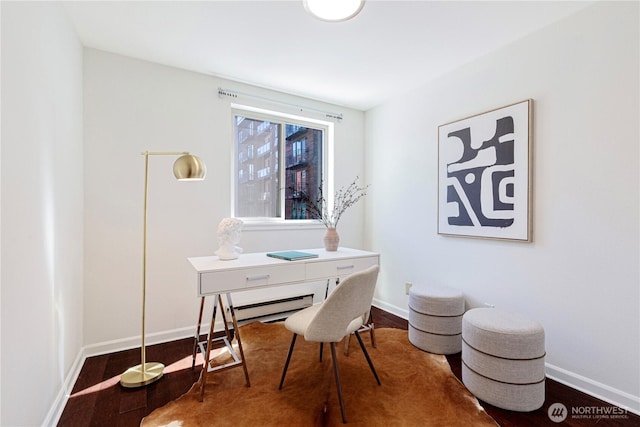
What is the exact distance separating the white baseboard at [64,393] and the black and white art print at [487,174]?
2916 mm

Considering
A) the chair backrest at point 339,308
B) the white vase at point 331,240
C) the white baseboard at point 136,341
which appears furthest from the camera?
the white vase at point 331,240

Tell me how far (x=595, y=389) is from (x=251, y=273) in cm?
222

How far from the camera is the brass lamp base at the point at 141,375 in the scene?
192 centimetres

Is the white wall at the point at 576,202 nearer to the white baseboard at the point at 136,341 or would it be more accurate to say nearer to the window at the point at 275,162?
the window at the point at 275,162

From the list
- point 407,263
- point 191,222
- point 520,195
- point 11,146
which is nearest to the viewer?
point 11,146

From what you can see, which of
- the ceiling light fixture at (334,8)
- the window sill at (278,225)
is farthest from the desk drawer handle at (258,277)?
the ceiling light fixture at (334,8)

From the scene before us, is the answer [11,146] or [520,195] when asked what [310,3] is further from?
[520,195]

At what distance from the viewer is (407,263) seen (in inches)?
125

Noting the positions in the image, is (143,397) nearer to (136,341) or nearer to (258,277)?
(136,341)

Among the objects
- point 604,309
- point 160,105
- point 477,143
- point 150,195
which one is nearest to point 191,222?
point 150,195

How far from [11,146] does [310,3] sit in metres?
1.52

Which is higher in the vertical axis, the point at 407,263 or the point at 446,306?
the point at 407,263

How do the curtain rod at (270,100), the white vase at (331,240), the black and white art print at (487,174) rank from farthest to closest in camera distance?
the curtain rod at (270,100), the white vase at (331,240), the black and white art print at (487,174)

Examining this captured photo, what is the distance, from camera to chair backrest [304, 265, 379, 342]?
1569 mm
